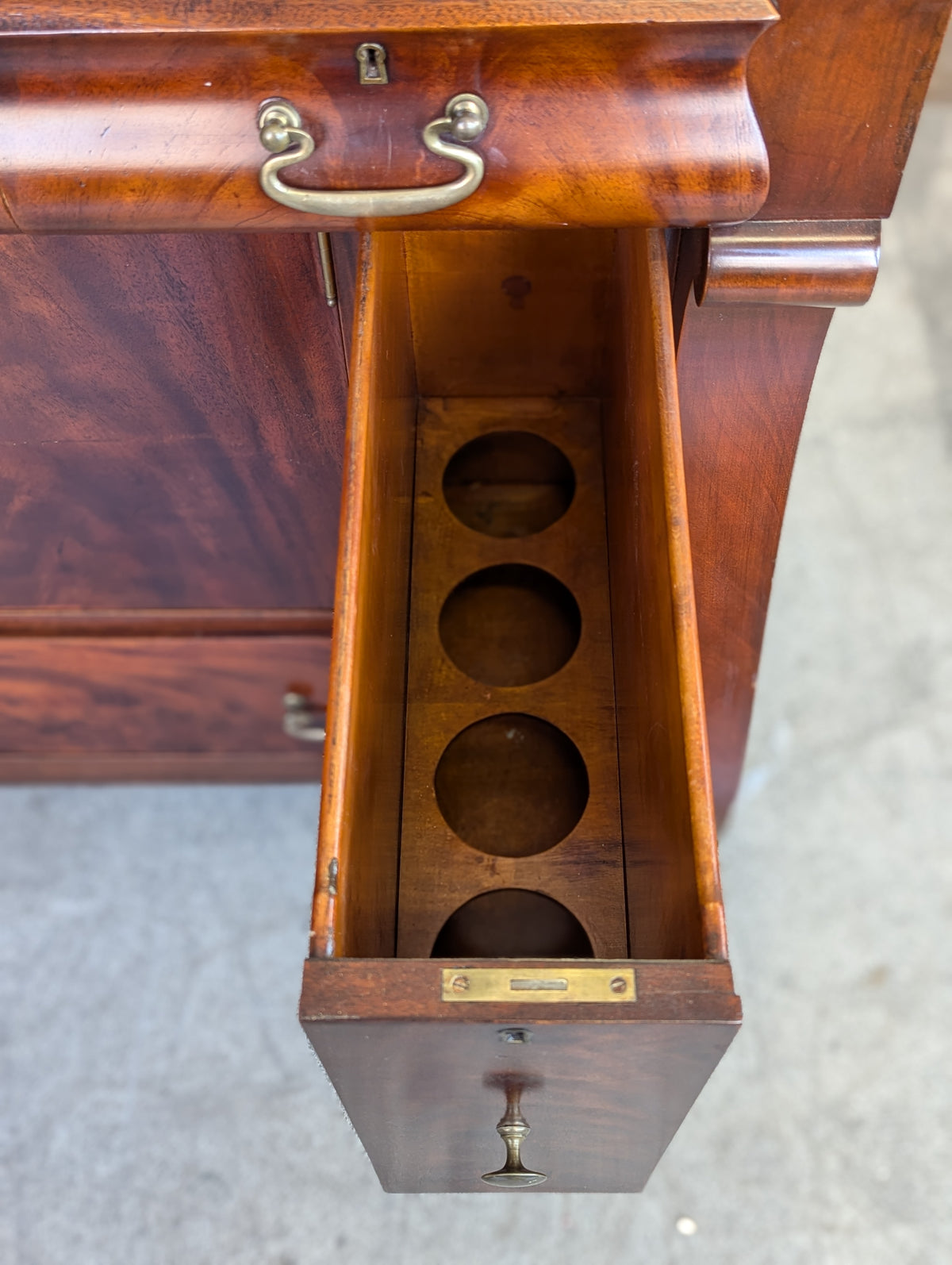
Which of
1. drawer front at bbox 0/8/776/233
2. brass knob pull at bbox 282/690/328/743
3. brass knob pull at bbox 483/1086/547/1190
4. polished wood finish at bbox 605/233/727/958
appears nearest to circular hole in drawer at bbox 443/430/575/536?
polished wood finish at bbox 605/233/727/958

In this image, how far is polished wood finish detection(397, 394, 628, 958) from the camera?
643mm

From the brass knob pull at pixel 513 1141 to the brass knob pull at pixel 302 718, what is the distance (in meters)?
0.42

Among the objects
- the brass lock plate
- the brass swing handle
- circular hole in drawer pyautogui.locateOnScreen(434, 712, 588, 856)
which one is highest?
the brass swing handle

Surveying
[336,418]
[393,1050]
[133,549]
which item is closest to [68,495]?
[133,549]

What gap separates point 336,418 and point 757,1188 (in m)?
0.66

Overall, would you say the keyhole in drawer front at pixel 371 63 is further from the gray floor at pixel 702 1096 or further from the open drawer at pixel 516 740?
the gray floor at pixel 702 1096

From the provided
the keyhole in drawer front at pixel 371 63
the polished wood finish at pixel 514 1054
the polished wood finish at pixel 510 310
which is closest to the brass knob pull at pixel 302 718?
the polished wood finish at pixel 510 310

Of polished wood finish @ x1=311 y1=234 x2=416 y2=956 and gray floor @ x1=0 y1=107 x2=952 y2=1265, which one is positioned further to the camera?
gray floor @ x1=0 y1=107 x2=952 y2=1265

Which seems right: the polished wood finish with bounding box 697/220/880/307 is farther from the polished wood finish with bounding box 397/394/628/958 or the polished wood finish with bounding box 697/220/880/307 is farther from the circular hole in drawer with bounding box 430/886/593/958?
the circular hole in drawer with bounding box 430/886/593/958

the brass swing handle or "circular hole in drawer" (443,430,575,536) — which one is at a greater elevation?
"circular hole in drawer" (443,430,575,536)

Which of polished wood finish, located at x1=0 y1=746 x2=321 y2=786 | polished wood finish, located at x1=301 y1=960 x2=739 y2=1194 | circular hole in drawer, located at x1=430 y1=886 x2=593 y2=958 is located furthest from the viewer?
polished wood finish, located at x1=0 y1=746 x2=321 y2=786

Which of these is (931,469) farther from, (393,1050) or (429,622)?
(393,1050)

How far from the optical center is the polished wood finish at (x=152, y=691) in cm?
86

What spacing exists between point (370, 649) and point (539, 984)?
20 cm
